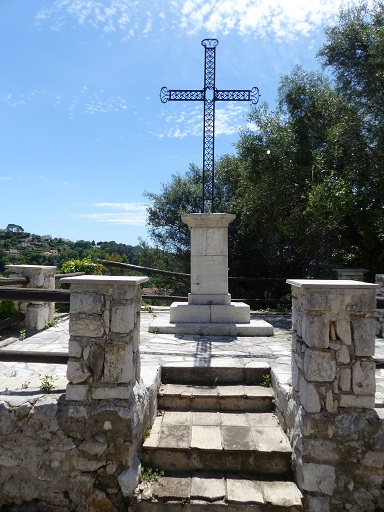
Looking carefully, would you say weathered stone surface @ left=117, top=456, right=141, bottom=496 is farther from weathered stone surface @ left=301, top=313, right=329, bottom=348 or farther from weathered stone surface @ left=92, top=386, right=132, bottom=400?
weathered stone surface @ left=301, top=313, right=329, bottom=348

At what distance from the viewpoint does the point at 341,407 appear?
2.71m

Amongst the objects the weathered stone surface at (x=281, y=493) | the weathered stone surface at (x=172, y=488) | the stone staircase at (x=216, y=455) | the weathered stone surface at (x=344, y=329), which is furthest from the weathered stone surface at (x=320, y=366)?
the weathered stone surface at (x=172, y=488)

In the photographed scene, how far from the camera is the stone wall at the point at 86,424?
278 cm

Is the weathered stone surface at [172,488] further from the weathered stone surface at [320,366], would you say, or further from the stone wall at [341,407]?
the weathered stone surface at [320,366]

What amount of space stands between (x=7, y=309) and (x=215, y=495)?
419 cm

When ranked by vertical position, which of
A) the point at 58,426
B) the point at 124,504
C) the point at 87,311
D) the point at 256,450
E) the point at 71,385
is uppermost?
the point at 87,311

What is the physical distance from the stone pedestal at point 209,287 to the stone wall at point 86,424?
3221 mm

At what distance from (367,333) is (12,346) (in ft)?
13.8

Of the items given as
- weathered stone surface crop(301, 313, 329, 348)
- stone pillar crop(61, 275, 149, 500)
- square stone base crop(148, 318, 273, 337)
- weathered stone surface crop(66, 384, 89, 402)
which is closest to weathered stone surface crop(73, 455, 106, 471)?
stone pillar crop(61, 275, 149, 500)

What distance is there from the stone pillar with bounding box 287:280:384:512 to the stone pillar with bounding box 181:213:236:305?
3.77 meters

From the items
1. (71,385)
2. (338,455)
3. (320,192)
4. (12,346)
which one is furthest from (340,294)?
(320,192)

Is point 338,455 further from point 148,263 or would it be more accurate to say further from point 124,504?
point 148,263

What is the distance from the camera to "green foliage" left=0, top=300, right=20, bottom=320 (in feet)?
17.8

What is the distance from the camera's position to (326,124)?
29.8 feet
